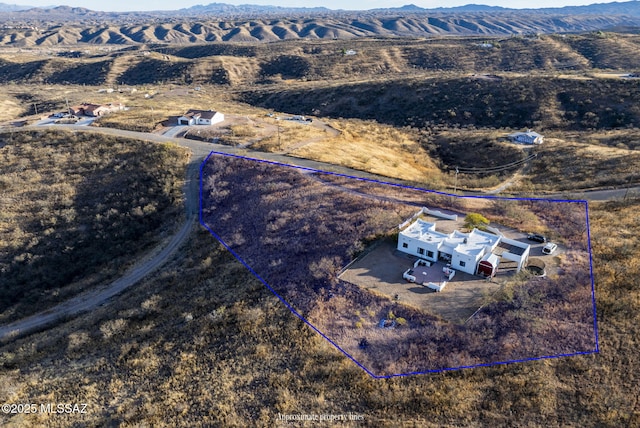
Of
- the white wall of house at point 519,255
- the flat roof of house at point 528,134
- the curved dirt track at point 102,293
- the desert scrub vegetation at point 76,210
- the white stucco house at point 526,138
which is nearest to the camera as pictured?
the white wall of house at point 519,255

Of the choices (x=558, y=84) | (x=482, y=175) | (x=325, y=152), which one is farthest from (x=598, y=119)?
(x=325, y=152)

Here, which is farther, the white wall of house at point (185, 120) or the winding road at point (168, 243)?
the white wall of house at point (185, 120)

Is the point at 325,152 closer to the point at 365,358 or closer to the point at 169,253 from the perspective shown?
the point at 169,253

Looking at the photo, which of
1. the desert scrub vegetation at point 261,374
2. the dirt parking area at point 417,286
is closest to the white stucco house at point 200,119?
the desert scrub vegetation at point 261,374

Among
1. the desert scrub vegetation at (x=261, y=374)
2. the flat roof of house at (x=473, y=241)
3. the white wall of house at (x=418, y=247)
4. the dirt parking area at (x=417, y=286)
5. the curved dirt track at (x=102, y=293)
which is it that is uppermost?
the flat roof of house at (x=473, y=241)

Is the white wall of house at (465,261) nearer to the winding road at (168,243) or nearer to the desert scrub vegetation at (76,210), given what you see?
the winding road at (168,243)

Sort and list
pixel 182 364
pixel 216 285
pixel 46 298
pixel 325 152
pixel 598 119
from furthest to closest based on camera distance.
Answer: pixel 598 119 < pixel 325 152 < pixel 46 298 < pixel 216 285 < pixel 182 364

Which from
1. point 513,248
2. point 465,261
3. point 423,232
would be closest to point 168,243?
point 423,232
